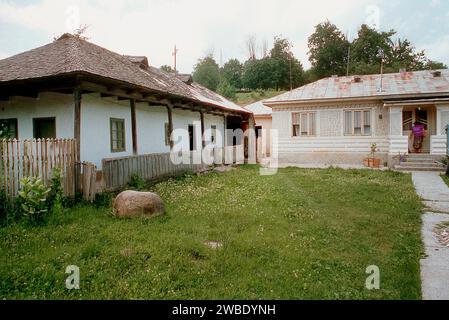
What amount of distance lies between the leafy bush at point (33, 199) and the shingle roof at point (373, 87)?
625 inches

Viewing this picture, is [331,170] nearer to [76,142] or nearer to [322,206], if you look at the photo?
[322,206]

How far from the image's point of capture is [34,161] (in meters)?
7.46

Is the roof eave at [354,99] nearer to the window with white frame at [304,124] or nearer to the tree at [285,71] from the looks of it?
the window with white frame at [304,124]

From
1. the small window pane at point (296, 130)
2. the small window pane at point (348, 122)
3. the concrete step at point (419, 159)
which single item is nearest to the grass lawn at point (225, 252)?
the concrete step at point (419, 159)

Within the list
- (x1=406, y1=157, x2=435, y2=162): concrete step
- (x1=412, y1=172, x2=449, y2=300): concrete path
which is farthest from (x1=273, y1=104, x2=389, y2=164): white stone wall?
(x1=412, y1=172, x2=449, y2=300): concrete path

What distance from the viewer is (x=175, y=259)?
491 cm

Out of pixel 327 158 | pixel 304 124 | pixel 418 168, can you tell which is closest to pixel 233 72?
pixel 304 124

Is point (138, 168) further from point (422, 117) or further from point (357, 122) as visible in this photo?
point (422, 117)

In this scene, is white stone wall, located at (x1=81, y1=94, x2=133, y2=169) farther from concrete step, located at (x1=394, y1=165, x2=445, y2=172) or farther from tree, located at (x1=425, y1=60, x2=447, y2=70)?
tree, located at (x1=425, y1=60, x2=447, y2=70)

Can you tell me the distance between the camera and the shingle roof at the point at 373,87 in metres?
18.0

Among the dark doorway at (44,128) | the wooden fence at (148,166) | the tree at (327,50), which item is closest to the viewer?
the wooden fence at (148,166)

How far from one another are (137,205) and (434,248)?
5.61 meters

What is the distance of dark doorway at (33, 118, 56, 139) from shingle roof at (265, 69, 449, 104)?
12.9 m

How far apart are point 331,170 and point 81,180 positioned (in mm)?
12155
